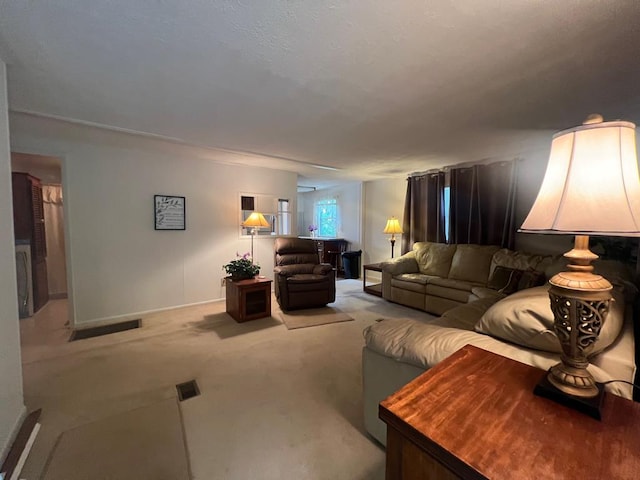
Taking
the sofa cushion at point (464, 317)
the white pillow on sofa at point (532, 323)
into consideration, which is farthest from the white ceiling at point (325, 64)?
the sofa cushion at point (464, 317)

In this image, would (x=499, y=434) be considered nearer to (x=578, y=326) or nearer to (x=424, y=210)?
(x=578, y=326)

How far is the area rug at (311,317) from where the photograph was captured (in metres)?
3.32

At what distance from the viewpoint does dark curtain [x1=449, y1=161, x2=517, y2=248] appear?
12.2ft

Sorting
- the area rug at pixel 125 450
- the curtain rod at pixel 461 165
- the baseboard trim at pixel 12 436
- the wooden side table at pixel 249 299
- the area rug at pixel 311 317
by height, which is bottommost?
the area rug at pixel 125 450

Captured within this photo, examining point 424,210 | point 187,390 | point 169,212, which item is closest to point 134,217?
point 169,212

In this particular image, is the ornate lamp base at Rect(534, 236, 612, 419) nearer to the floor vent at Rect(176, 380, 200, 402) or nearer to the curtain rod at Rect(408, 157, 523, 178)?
the floor vent at Rect(176, 380, 200, 402)

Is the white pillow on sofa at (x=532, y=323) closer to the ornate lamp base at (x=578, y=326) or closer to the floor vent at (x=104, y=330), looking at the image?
the ornate lamp base at (x=578, y=326)

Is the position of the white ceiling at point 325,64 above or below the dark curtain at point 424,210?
above

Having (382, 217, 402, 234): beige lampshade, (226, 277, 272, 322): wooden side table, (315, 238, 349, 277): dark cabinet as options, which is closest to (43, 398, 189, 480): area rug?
(226, 277, 272, 322): wooden side table

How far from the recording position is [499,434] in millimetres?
693

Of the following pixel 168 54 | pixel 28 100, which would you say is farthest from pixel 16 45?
pixel 28 100

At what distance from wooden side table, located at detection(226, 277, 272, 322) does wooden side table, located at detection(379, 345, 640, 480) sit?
276cm

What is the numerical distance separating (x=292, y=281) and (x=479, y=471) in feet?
10.5

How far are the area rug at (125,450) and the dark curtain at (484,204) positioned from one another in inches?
168
